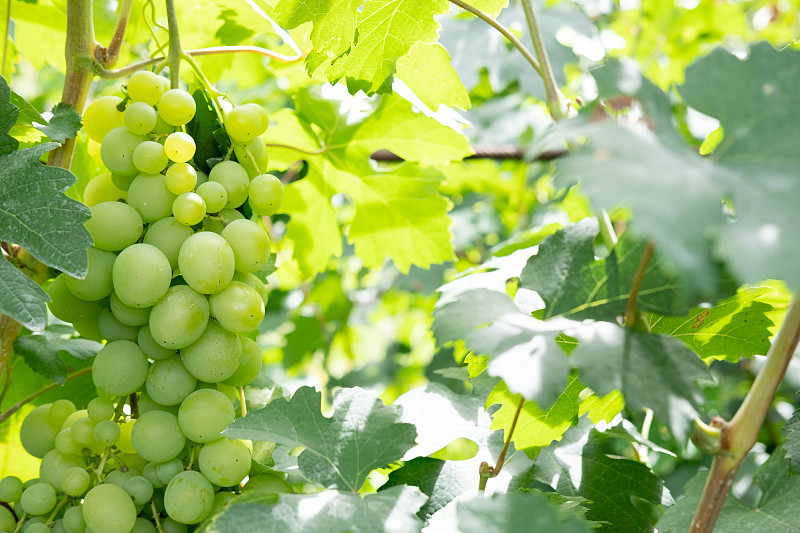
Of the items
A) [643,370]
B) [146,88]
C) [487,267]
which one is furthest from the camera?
[487,267]

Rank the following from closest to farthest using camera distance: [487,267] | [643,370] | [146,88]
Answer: [643,370] < [146,88] < [487,267]

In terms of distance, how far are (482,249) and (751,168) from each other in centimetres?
154

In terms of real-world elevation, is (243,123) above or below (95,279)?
above

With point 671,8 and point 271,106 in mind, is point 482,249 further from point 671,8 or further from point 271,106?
point 671,8

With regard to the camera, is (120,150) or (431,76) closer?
(120,150)

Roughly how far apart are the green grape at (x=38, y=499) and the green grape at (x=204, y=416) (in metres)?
0.14

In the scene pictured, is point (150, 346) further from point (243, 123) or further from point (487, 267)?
point (487, 267)

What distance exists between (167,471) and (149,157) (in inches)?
12.2

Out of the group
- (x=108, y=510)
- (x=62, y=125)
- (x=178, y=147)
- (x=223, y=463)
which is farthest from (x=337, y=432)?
(x=62, y=125)

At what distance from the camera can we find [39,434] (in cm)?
73

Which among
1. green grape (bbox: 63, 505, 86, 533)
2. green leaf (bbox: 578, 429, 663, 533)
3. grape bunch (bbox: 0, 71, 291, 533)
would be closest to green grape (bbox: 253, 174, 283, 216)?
grape bunch (bbox: 0, 71, 291, 533)

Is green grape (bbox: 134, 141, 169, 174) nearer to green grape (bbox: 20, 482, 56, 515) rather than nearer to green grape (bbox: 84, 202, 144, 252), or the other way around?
green grape (bbox: 84, 202, 144, 252)

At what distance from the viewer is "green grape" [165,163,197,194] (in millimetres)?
668

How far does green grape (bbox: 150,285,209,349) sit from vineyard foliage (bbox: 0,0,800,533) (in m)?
0.09
